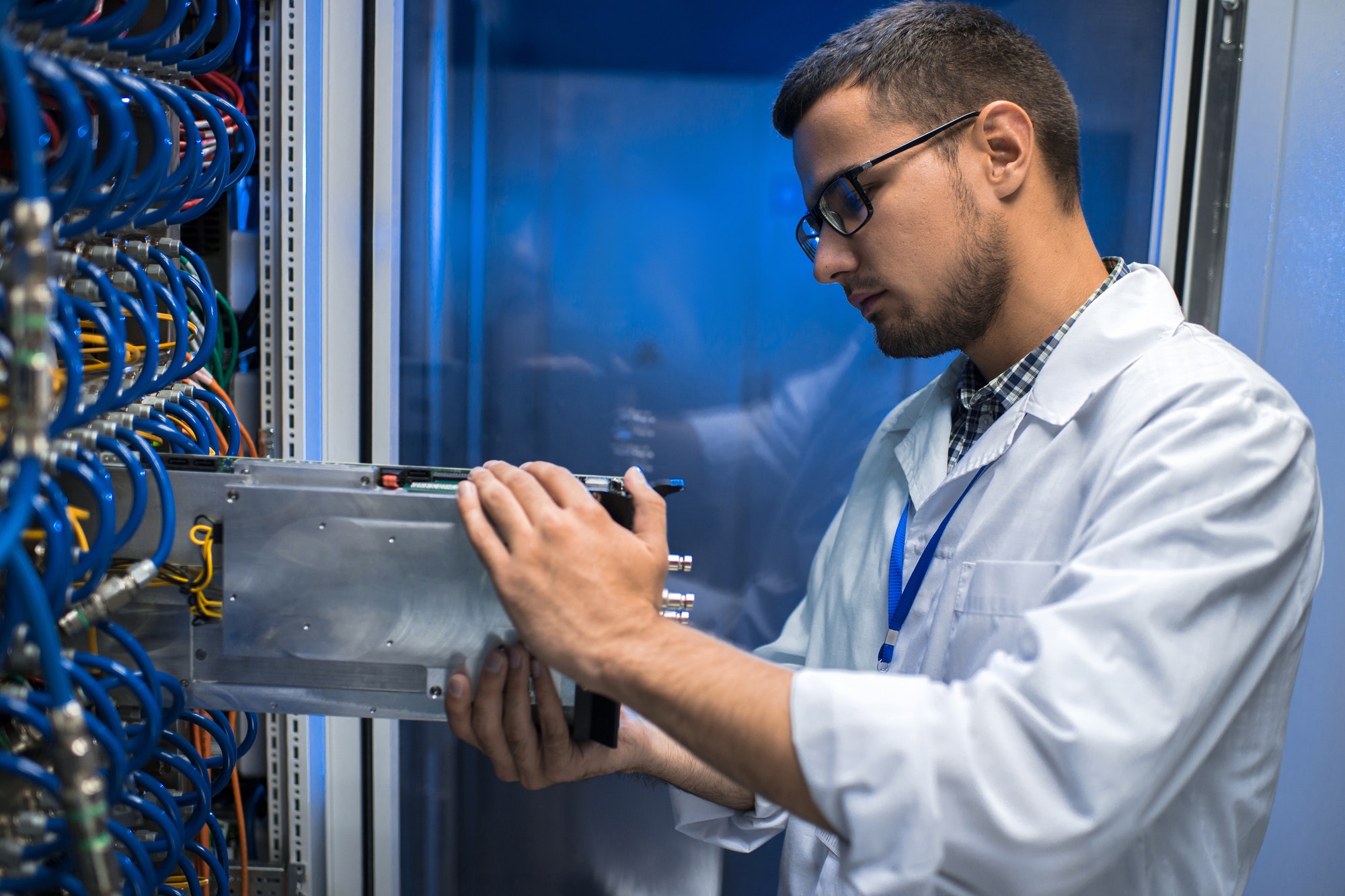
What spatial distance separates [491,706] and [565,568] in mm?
215

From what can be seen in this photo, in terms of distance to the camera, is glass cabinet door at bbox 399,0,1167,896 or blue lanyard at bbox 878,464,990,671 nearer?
blue lanyard at bbox 878,464,990,671

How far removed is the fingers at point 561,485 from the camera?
28.9 inches

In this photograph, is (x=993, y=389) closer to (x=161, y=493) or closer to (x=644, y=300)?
(x=644, y=300)

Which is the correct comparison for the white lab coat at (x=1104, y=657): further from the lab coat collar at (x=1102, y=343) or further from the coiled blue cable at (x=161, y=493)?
the coiled blue cable at (x=161, y=493)

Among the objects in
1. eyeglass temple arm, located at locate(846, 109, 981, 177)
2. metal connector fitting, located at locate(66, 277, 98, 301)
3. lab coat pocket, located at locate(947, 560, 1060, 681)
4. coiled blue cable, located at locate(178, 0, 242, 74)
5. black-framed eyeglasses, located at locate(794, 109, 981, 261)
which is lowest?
lab coat pocket, located at locate(947, 560, 1060, 681)

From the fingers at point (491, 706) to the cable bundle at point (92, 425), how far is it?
0.27 metres

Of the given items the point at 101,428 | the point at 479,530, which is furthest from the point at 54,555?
the point at 479,530

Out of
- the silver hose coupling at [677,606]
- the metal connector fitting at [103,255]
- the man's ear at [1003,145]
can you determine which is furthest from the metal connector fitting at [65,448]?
the man's ear at [1003,145]

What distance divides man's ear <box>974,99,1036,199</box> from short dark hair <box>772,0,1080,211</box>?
0.03 m

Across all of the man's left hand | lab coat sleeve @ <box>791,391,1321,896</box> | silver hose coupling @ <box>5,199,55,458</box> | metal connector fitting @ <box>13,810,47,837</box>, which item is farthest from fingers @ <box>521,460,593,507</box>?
metal connector fitting @ <box>13,810,47,837</box>

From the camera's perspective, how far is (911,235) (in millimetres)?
1055

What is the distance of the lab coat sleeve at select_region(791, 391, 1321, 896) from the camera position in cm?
65

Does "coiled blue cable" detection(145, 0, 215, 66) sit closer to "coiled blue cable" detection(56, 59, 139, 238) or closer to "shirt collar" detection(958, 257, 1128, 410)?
"coiled blue cable" detection(56, 59, 139, 238)

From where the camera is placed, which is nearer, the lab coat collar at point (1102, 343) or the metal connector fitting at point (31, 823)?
the metal connector fitting at point (31, 823)
